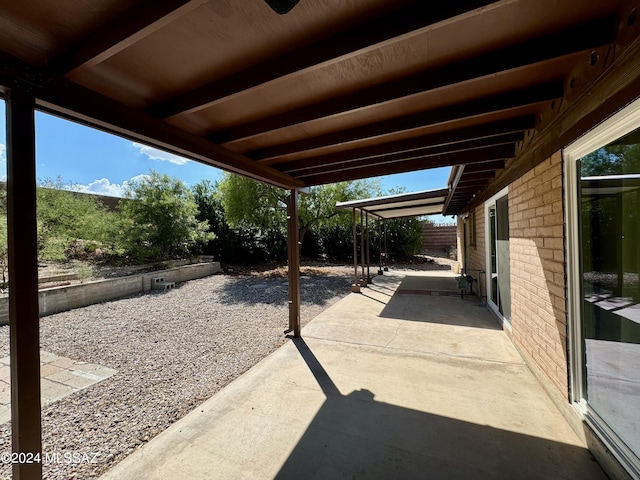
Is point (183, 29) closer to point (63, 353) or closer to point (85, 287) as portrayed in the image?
point (63, 353)

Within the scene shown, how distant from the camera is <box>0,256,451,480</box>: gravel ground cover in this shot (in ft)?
6.56

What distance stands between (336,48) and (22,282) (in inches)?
79.8

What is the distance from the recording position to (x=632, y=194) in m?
1.58

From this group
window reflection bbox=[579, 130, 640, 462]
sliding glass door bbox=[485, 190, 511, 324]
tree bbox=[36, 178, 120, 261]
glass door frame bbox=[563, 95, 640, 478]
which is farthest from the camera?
tree bbox=[36, 178, 120, 261]

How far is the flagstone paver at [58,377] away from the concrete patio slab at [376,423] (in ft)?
4.77

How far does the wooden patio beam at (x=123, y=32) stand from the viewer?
1133 millimetres

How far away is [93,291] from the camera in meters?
6.16

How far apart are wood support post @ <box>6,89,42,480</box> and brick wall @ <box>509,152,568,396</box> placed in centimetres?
351

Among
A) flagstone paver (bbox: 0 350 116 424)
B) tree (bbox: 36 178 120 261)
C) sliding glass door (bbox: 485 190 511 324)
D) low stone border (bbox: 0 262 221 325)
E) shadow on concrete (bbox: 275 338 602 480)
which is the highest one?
tree (bbox: 36 178 120 261)

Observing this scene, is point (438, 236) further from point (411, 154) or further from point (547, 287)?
point (547, 287)

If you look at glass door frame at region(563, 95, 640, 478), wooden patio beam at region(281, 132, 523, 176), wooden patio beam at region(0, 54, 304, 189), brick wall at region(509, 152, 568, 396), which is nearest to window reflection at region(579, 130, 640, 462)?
glass door frame at region(563, 95, 640, 478)

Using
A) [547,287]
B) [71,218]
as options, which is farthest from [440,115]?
[71,218]

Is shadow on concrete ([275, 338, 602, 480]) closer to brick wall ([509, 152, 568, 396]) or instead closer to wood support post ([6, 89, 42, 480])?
brick wall ([509, 152, 568, 396])

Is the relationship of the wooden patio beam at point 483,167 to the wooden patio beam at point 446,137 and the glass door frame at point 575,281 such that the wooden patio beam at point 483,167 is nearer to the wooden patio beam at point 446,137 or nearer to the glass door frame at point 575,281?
the wooden patio beam at point 446,137
